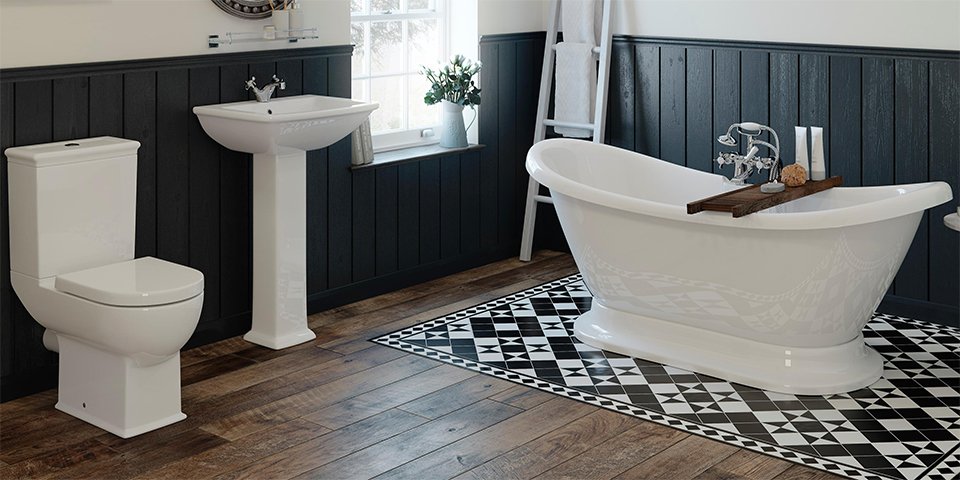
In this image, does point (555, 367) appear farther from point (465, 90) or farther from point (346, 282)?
Answer: point (465, 90)

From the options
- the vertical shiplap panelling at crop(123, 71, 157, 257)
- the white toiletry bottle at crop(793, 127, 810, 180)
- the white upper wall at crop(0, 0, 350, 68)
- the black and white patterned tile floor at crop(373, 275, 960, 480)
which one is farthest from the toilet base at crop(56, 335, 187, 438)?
the white toiletry bottle at crop(793, 127, 810, 180)

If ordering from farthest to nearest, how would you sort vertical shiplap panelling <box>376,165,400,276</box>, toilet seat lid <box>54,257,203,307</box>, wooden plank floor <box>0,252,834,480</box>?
vertical shiplap panelling <box>376,165,400,276</box>
toilet seat lid <box>54,257,203,307</box>
wooden plank floor <box>0,252,834,480</box>

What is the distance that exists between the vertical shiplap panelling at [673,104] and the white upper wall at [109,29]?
1.80m

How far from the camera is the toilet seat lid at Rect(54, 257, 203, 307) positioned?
3.47m

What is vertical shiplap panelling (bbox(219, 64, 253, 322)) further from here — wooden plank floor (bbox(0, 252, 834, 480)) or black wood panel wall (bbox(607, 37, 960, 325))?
black wood panel wall (bbox(607, 37, 960, 325))

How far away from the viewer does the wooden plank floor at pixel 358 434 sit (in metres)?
3.33

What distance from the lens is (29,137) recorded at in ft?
12.5

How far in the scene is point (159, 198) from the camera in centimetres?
425

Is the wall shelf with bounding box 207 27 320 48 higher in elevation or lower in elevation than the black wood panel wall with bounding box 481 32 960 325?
higher

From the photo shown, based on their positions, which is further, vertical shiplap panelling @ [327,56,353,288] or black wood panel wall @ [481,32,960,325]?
vertical shiplap panelling @ [327,56,353,288]

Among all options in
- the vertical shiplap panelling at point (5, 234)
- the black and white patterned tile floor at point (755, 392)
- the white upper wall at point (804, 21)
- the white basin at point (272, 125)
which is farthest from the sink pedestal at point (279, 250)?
the white upper wall at point (804, 21)

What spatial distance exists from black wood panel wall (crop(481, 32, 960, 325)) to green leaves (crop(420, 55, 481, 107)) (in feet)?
0.87

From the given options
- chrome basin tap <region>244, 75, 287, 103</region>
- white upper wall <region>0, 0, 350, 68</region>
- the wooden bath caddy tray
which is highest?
white upper wall <region>0, 0, 350, 68</region>

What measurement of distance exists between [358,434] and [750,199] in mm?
1571
